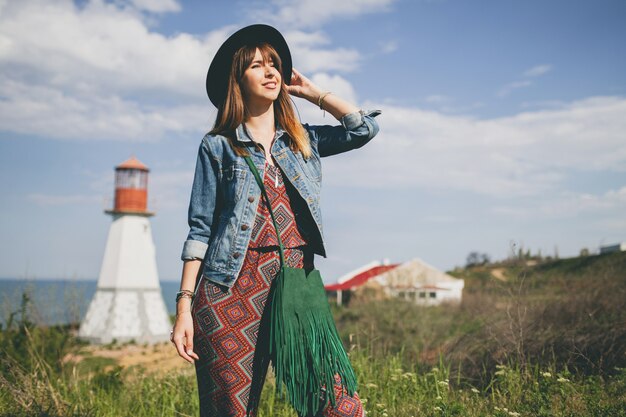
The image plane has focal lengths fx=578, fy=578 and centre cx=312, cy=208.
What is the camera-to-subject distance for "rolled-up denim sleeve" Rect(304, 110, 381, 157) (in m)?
2.49

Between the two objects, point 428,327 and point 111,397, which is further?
point 428,327

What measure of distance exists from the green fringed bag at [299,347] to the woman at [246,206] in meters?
0.04

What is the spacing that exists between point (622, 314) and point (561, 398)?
256 centimetres

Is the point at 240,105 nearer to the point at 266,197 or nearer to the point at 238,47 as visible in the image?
the point at 238,47

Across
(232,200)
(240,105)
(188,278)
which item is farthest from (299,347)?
(240,105)

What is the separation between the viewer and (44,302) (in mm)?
9555

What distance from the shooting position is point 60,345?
7445 mm

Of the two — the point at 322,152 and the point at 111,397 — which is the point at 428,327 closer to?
the point at 111,397

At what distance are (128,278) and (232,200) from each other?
24532mm

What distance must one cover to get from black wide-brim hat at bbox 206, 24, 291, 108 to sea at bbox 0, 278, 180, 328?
6.19m

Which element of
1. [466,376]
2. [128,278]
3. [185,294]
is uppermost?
[128,278]

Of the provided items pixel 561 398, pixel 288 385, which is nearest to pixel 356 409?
pixel 288 385

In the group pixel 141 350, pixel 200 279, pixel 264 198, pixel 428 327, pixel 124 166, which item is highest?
pixel 124 166

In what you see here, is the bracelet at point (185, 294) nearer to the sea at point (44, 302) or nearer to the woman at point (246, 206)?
the woman at point (246, 206)
